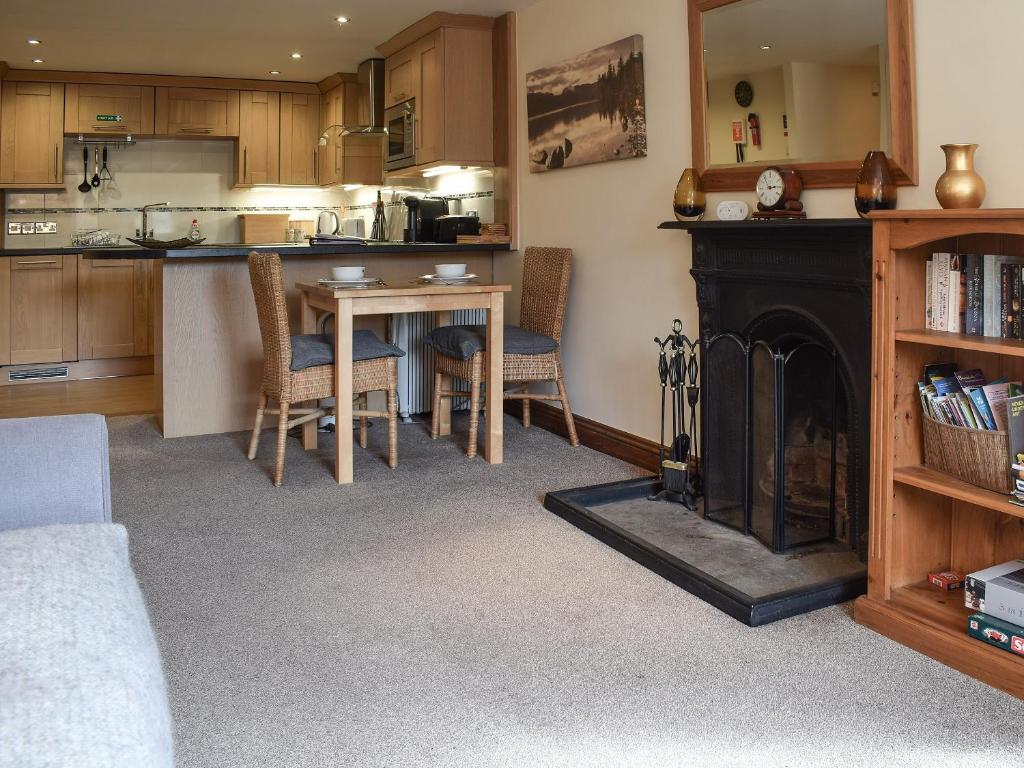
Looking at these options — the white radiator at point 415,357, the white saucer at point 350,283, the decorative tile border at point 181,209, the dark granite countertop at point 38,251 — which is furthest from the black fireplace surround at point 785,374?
the decorative tile border at point 181,209

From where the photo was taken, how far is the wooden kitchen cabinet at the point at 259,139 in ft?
25.4

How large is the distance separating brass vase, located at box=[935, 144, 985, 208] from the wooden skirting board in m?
1.97

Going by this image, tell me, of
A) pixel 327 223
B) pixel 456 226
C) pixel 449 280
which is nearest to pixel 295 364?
pixel 449 280

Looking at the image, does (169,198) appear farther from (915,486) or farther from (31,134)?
(915,486)

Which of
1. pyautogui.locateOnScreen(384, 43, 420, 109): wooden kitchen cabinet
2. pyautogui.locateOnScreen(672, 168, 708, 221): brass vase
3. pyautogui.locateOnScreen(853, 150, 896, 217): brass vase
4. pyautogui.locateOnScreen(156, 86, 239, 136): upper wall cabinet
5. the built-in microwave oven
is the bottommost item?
pyautogui.locateOnScreen(853, 150, 896, 217): brass vase

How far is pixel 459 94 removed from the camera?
5.30 m

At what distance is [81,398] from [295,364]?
2.83m

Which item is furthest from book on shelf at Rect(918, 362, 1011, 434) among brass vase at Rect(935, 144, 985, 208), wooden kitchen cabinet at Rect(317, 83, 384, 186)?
wooden kitchen cabinet at Rect(317, 83, 384, 186)

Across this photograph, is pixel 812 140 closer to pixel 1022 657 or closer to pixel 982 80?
pixel 982 80

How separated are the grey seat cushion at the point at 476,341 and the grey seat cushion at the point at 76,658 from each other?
282 cm

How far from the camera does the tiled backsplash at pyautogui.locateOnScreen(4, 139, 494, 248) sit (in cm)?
750

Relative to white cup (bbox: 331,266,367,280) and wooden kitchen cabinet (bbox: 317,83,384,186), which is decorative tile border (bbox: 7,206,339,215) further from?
white cup (bbox: 331,266,367,280)

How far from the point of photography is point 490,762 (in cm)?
189

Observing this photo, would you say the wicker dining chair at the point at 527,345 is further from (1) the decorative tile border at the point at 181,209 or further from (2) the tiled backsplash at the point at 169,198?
(1) the decorative tile border at the point at 181,209
